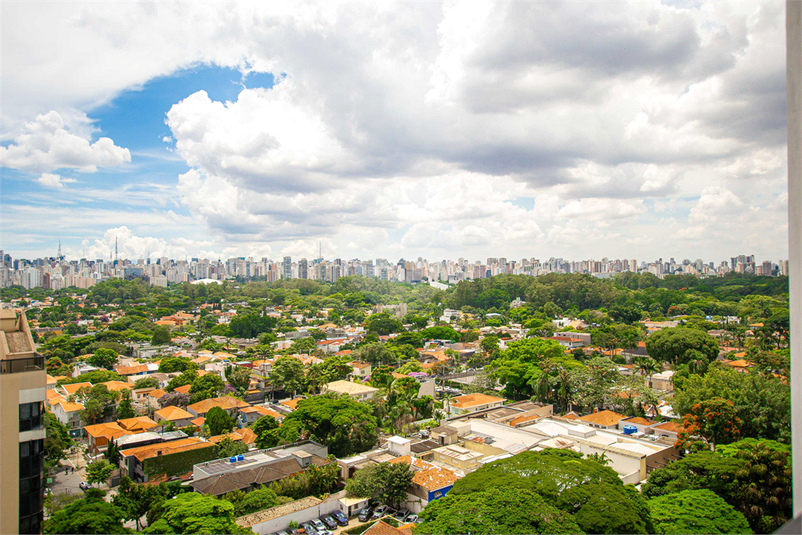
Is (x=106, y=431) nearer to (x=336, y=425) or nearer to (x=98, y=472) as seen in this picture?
(x=98, y=472)

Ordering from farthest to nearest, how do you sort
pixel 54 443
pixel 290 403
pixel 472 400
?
pixel 290 403 → pixel 472 400 → pixel 54 443

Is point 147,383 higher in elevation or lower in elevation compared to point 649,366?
lower

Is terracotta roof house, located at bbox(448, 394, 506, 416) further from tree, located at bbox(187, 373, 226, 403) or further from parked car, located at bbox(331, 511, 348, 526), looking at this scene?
tree, located at bbox(187, 373, 226, 403)

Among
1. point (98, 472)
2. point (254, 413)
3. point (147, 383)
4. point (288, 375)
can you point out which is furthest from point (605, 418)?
point (147, 383)

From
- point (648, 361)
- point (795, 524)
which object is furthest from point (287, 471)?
point (648, 361)

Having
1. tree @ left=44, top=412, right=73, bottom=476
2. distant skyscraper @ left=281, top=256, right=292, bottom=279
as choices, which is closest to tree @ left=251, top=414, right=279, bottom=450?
tree @ left=44, top=412, right=73, bottom=476

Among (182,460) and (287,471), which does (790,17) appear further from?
(182,460)
